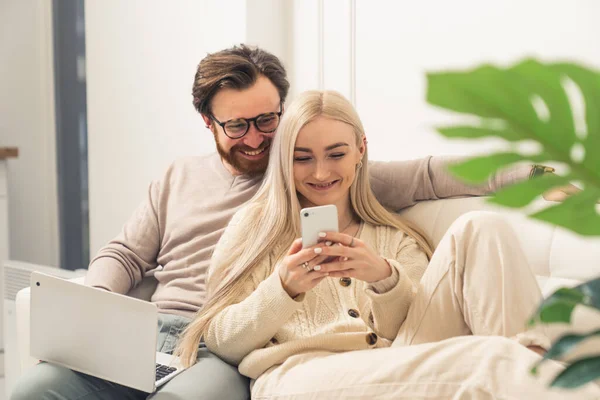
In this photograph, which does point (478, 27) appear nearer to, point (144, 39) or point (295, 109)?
point (295, 109)

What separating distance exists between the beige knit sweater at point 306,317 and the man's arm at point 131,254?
361 millimetres

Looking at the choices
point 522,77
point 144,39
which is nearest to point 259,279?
point 522,77

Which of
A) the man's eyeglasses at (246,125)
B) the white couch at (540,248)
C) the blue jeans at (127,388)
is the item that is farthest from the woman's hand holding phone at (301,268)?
the man's eyeglasses at (246,125)

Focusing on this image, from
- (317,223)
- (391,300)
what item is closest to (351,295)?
(391,300)

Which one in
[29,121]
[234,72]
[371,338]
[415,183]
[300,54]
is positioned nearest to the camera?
[371,338]

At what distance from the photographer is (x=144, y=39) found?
10.1 ft

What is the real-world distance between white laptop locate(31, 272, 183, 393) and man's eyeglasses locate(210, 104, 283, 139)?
651mm

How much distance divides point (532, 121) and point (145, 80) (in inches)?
109

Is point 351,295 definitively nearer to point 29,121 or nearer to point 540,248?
point 540,248

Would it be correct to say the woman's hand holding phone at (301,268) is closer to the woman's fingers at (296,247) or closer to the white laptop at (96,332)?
the woman's fingers at (296,247)

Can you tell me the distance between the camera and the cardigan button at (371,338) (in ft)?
5.23

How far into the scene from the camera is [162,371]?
162 centimetres

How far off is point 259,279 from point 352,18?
3.62 ft

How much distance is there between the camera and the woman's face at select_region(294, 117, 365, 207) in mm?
1708
